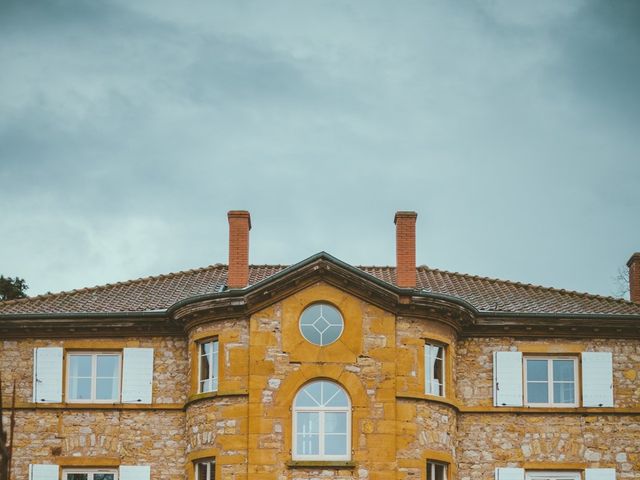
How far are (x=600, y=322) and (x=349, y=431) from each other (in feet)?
24.9

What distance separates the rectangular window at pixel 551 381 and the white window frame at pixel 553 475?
180 centimetres

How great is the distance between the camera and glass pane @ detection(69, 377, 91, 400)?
3119cm

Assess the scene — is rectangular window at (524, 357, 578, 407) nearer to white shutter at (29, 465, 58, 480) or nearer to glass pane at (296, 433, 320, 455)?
glass pane at (296, 433, 320, 455)

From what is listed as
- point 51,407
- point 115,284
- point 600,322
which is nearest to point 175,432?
point 51,407

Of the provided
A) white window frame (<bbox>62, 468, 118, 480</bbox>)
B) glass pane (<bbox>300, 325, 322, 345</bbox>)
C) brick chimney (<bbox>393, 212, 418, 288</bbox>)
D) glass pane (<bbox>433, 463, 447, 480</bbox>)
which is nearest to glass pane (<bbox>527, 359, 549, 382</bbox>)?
glass pane (<bbox>433, 463, 447, 480</bbox>)

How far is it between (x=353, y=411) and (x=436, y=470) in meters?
2.73

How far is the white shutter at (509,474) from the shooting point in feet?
99.0

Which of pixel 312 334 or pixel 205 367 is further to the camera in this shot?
pixel 205 367

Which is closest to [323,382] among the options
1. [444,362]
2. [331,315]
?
[331,315]

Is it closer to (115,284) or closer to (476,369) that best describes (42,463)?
(115,284)

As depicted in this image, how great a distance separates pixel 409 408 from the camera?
96.4ft

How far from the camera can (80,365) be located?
103ft

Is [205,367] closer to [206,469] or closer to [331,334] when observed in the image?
[206,469]

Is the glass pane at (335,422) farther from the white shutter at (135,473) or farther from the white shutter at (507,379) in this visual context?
the white shutter at (135,473)
